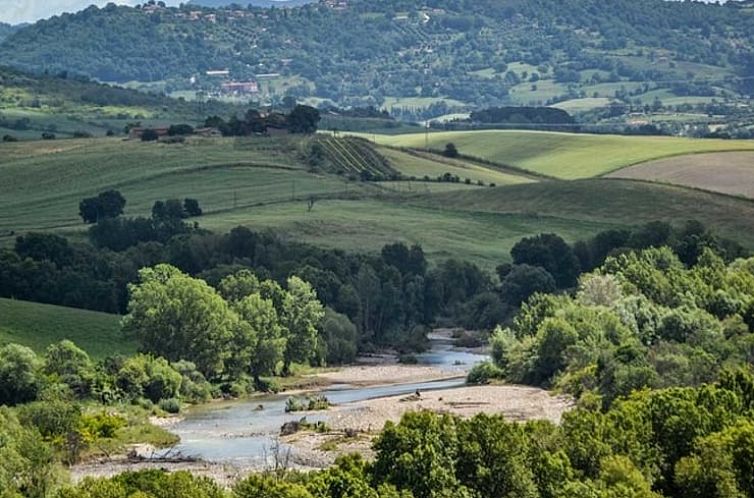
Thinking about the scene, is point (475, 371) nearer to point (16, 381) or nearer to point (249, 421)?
point (249, 421)

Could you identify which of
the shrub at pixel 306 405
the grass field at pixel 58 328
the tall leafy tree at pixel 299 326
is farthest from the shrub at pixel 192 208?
the shrub at pixel 306 405

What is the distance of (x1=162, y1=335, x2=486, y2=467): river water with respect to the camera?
318ft

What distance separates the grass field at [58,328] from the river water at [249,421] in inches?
460

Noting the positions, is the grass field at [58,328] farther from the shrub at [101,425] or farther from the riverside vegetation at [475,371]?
the shrub at [101,425]

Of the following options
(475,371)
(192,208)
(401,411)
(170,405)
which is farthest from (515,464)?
(192,208)

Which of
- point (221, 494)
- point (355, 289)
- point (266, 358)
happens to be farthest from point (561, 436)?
point (355, 289)

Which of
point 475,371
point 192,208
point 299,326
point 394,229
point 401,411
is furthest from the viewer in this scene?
point 192,208

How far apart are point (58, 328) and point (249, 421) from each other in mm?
25873

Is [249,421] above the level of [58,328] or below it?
below

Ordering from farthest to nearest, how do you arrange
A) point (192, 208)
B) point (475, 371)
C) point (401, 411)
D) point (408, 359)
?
point (192, 208) < point (408, 359) < point (475, 371) < point (401, 411)

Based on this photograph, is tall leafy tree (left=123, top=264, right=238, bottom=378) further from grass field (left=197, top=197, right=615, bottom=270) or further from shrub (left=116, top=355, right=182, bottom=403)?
grass field (left=197, top=197, right=615, bottom=270)

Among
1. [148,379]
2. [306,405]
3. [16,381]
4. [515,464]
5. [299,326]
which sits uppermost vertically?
[515,464]

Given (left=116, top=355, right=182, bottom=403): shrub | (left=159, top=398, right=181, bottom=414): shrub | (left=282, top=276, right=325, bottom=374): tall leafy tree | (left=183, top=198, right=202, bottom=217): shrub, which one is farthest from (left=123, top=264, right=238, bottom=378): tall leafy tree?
(left=183, top=198, right=202, bottom=217): shrub

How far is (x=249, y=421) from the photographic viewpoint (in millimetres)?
111062
